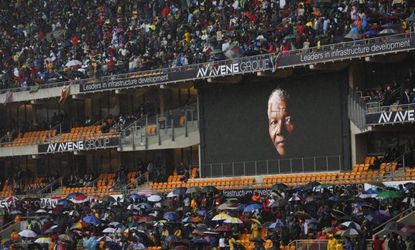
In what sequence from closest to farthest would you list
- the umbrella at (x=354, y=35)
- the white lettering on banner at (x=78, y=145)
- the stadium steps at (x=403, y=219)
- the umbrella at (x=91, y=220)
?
the stadium steps at (x=403, y=219) < the umbrella at (x=91, y=220) < the umbrella at (x=354, y=35) < the white lettering on banner at (x=78, y=145)

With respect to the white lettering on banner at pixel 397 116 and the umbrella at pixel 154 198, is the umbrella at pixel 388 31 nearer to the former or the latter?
the white lettering on banner at pixel 397 116

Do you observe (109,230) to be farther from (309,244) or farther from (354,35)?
(354,35)

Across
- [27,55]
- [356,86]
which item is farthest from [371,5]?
[27,55]

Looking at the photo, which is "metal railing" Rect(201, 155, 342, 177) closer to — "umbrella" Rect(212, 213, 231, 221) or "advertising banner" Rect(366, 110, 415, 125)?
"advertising banner" Rect(366, 110, 415, 125)

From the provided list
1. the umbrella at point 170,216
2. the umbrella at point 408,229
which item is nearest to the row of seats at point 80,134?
the umbrella at point 170,216

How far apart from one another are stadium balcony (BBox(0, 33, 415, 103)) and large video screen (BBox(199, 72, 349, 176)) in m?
1.81

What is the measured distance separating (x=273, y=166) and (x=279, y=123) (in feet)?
5.81

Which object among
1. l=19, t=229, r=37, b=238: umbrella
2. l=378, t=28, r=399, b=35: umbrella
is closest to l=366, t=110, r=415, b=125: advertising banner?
l=378, t=28, r=399, b=35: umbrella

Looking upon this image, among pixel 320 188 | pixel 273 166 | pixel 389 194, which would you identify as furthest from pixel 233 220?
pixel 273 166

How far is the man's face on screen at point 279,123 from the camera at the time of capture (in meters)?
46.6

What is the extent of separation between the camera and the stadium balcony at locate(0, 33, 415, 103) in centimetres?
4075

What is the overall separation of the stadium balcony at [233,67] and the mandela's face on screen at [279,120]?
1.87m

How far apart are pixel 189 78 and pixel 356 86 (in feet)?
25.8

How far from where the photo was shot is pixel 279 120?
154 ft
